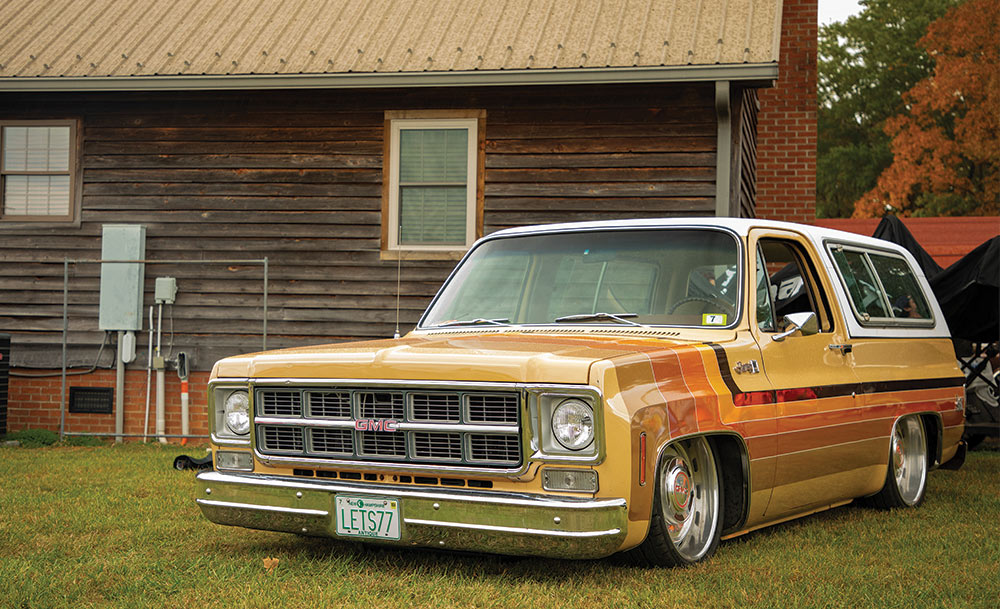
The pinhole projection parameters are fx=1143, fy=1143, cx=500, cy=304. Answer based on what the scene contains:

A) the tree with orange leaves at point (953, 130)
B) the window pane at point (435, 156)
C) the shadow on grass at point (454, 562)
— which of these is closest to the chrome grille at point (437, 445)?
the shadow on grass at point (454, 562)

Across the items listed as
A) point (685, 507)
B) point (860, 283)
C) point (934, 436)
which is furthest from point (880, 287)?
point (685, 507)

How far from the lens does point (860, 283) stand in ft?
23.0

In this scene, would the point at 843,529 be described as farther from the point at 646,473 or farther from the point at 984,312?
the point at 984,312

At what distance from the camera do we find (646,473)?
4.63 metres

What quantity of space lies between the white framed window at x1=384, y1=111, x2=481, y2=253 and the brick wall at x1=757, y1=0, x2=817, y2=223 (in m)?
4.62

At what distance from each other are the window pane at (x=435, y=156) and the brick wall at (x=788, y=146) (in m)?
4.63

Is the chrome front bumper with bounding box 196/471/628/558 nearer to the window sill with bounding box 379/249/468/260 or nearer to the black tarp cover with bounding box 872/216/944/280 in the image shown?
the window sill with bounding box 379/249/468/260

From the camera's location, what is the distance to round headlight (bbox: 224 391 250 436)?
5.40 meters

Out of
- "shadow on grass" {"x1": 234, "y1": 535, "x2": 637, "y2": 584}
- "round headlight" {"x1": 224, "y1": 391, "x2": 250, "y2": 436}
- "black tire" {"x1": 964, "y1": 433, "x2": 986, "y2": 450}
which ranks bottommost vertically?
"shadow on grass" {"x1": 234, "y1": 535, "x2": 637, "y2": 584}

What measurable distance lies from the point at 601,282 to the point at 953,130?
30.6 metres

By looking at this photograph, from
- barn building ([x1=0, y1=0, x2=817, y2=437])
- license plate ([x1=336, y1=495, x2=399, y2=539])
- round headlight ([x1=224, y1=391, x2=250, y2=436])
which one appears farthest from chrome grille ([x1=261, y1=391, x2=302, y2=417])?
barn building ([x1=0, y1=0, x2=817, y2=437])

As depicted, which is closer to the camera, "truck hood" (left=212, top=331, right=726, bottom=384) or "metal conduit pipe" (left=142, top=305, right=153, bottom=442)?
"truck hood" (left=212, top=331, right=726, bottom=384)

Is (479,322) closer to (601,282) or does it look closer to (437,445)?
(601,282)

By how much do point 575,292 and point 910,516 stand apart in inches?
102
